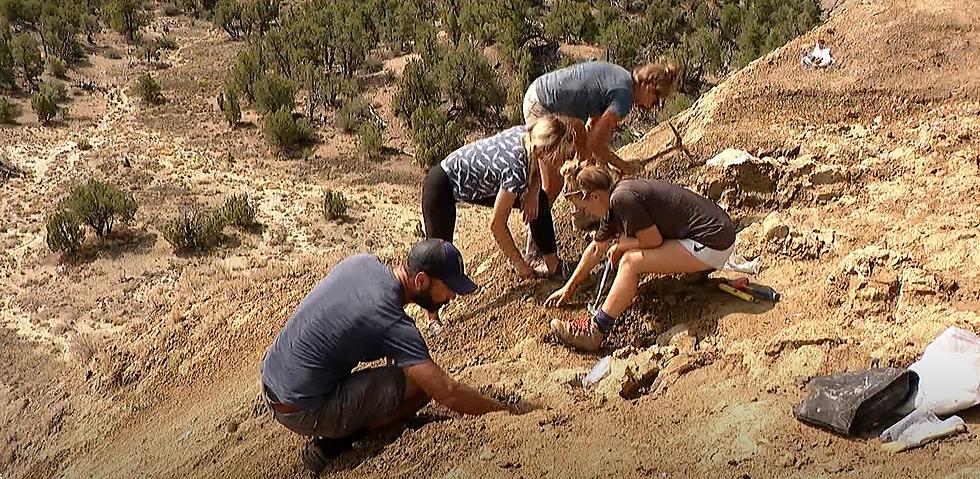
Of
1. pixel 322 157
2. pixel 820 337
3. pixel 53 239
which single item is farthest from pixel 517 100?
pixel 820 337

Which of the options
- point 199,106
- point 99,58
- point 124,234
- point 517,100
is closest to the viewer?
point 124,234

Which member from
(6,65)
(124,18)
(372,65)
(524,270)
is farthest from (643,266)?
(124,18)

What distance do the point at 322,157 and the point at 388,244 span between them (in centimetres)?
279

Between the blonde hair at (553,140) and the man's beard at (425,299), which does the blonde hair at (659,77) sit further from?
the man's beard at (425,299)

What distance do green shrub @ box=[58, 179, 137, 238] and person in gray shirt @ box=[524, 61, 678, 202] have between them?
18.8ft

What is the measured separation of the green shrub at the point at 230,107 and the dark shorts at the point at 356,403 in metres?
8.66

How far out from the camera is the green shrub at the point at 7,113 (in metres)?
11.3

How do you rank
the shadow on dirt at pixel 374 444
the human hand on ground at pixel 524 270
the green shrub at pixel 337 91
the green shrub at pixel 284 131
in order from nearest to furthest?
the shadow on dirt at pixel 374 444
the human hand on ground at pixel 524 270
the green shrub at pixel 284 131
the green shrub at pixel 337 91

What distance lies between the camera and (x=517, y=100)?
451 inches

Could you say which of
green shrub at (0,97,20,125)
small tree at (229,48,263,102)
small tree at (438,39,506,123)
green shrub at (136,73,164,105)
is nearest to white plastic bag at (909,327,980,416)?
small tree at (438,39,506,123)

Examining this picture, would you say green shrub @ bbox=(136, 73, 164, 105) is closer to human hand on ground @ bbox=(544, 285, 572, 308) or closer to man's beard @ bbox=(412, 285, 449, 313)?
human hand on ground @ bbox=(544, 285, 572, 308)

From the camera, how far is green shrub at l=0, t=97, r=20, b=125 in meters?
11.3

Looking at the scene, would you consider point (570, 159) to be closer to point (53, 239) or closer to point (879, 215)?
point (879, 215)

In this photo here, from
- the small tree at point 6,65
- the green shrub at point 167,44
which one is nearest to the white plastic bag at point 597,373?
the small tree at point 6,65
